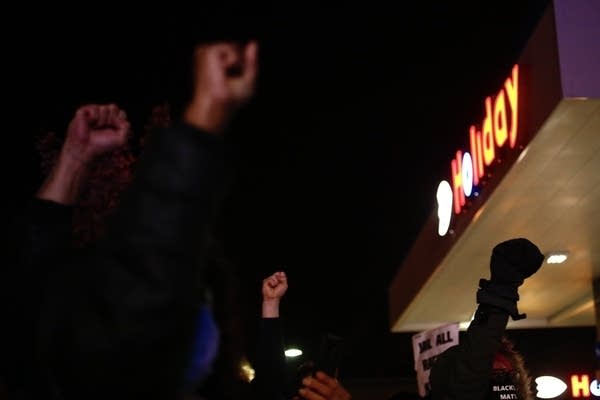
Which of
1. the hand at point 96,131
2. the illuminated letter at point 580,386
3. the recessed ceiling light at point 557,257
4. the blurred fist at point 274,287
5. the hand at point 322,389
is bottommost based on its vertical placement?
the hand at point 322,389

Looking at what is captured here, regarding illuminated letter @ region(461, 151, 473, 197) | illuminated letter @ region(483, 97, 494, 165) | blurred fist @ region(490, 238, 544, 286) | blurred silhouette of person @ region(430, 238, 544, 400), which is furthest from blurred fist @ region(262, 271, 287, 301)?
illuminated letter @ region(461, 151, 473, 197)

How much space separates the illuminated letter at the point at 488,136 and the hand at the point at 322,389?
591cm

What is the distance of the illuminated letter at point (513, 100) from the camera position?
7.66 meters

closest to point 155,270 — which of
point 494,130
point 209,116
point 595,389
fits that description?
point 209,116

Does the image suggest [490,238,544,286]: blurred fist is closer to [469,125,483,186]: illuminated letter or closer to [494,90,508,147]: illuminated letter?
[494,90,508,147]: illuminated letter

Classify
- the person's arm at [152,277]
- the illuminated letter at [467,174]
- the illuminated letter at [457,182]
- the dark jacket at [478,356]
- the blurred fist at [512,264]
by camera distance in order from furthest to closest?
the illuminated letter at [457,182] → the illuminated letter at [467,174] → the blurred fist at [512,264] → the dark jacket at [478,356] → the person's arm at [152,277]

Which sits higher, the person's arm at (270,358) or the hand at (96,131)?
the hand at (96,131)

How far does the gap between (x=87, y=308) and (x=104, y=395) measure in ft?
0.40

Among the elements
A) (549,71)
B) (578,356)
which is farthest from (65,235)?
(578,356)

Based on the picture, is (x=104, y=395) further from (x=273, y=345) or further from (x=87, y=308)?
(x=273, y=345)

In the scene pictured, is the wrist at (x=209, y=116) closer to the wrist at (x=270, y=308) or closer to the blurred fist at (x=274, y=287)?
the wrist at (x=270, y=308)

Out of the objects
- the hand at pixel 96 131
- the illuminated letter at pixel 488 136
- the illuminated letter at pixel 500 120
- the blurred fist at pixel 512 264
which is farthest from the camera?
the illuminated letter at pixel 488 136

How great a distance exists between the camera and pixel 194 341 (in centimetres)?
136

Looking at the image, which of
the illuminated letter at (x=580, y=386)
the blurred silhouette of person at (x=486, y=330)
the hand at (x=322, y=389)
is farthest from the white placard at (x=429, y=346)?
the illuminated letter at (x=580, y=386)
